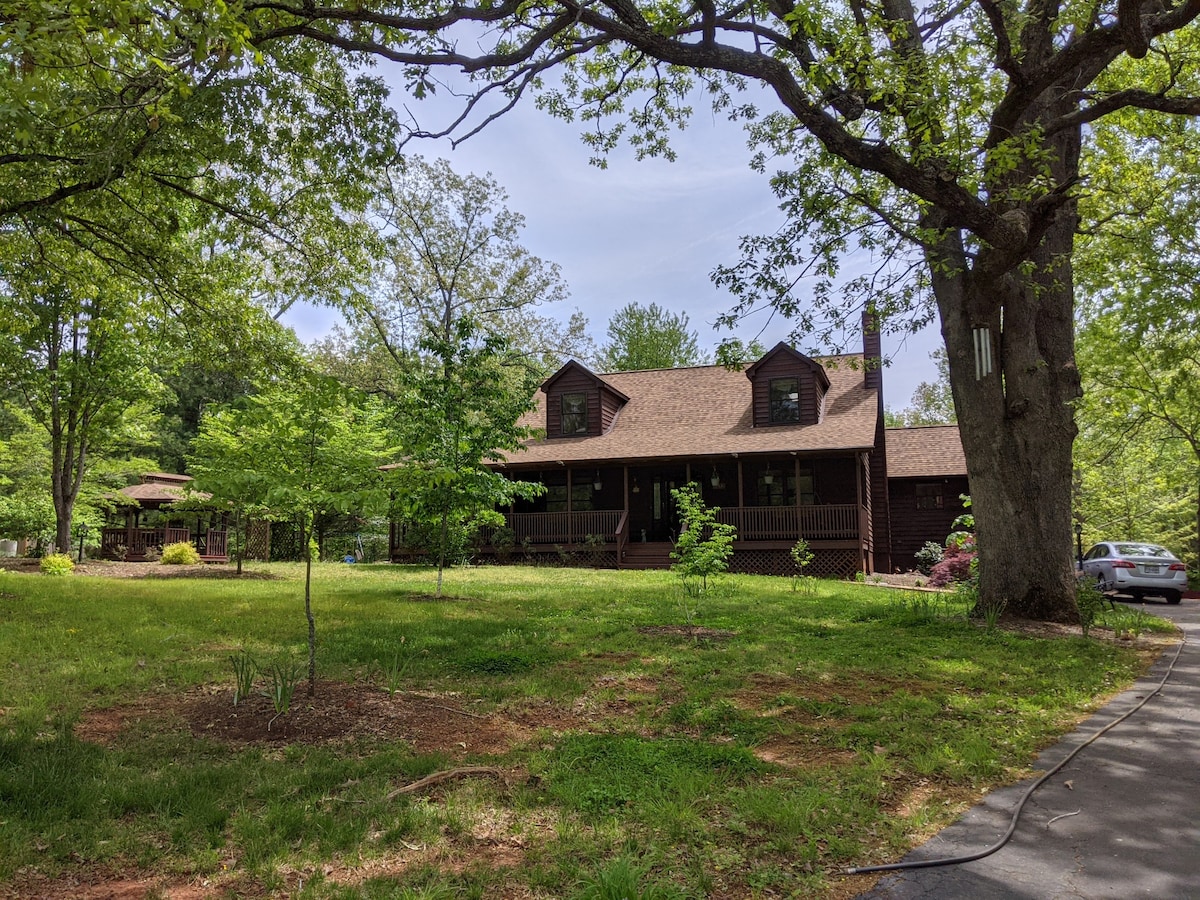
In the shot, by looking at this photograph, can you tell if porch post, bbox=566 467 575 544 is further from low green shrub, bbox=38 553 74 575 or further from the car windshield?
the car windshield

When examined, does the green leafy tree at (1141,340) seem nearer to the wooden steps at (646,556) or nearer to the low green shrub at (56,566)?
the wooden steps at (646,556)

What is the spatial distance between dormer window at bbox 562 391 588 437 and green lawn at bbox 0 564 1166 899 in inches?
612

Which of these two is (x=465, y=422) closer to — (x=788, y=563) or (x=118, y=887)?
(x=118, y=887)

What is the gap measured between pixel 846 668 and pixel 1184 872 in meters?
3.84

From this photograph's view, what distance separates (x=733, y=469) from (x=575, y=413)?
5.80 m

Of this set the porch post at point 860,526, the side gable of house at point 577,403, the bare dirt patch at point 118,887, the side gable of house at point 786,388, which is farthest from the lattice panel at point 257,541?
the bare dirt patch at point 118,887

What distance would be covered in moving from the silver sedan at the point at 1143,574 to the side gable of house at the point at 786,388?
8295 mm

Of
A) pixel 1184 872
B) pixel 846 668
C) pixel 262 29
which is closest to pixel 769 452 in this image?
pixel 846 668

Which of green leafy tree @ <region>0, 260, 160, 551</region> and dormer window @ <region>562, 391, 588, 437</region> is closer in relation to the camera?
green leafy tree @ <region>0, 260, 160, 551</region>

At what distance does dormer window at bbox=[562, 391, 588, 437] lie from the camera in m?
24.5

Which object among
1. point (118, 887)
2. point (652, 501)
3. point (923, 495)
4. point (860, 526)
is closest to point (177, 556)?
point (652, 501)

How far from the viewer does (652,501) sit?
23656mm

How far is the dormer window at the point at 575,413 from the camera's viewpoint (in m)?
24.5

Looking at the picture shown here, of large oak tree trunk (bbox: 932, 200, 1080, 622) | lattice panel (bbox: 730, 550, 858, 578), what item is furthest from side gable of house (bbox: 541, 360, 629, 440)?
Answer: large oak tree trunk (bbox: 932, 200, 1080, 622)
